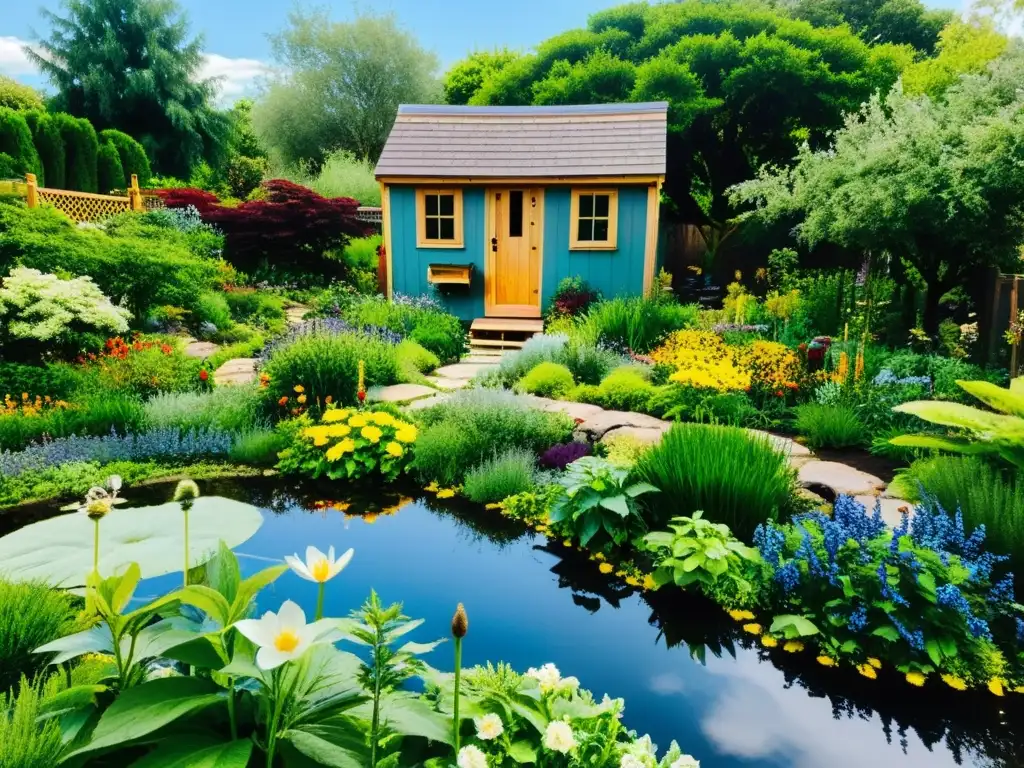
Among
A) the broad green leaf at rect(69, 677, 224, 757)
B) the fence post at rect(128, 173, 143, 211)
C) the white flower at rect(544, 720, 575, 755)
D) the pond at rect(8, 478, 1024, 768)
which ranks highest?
the fence post at rect(128, 173, 143, 211)

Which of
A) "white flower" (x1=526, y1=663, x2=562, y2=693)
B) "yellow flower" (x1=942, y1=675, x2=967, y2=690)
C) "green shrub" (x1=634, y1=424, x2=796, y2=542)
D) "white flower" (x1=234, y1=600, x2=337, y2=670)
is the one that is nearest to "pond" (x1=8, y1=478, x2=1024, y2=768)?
"yellow flower" (x1=942, y1=675, x2=967, y2=690)

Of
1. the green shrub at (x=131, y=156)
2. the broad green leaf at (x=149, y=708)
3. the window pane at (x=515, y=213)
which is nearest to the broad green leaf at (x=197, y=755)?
the broad green leaf at (x=149, y=708)

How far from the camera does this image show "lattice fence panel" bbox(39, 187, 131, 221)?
41.2 ft

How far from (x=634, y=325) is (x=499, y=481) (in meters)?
4.36

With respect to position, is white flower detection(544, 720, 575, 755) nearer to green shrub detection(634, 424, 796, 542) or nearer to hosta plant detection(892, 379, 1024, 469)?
green shrub detection(634, 424, 796, 542)

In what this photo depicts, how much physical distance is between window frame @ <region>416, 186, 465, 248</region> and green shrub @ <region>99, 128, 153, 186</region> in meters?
11.4

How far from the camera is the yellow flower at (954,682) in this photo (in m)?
2.86

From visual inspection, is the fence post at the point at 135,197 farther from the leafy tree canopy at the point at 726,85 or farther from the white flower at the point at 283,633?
the white flower at the point at 283,633

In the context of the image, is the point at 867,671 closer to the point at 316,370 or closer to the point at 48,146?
the point at 316,370

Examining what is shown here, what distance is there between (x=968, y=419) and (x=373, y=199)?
53.6ft

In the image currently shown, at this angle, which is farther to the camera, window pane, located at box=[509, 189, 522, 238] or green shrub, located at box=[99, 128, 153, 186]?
green shrub, located at box=[99, 128, 153, 186]

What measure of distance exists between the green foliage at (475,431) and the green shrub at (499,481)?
0.86 feet

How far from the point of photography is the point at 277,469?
5609mm

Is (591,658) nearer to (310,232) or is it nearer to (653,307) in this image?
(653,307)
